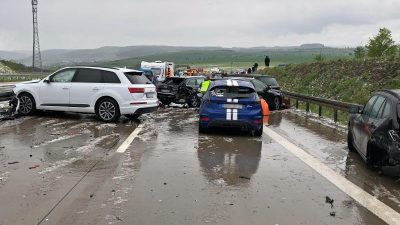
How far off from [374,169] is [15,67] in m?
74.2

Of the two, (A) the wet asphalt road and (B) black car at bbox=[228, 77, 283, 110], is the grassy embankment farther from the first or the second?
(A) the wet asphalt road

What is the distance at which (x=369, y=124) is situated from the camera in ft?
27.8

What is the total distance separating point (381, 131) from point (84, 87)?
984 centimetres

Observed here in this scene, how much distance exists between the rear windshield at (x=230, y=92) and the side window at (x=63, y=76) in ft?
17.0

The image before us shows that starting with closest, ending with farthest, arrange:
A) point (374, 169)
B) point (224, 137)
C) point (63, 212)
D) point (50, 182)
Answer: point (63, 212), point (50, 182), point (374, 169), point (224, 137)

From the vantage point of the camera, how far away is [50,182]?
7.10 meters

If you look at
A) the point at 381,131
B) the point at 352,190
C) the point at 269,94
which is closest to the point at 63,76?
the point at 269,94

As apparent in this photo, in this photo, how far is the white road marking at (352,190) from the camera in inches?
233

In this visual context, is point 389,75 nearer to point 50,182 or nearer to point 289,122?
point 289,122

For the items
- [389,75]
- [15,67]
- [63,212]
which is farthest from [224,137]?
[15,67]

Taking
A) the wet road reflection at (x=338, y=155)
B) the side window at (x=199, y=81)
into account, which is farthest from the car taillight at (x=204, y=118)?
the side window at (x=199, y=81)

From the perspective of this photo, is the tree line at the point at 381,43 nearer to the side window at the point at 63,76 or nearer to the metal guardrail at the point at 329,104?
the metal guardrail at the point at 329,104

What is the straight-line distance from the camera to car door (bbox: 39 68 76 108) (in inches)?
596

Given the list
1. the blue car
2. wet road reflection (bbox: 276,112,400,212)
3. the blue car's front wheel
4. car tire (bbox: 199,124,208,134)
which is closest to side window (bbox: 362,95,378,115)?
wet road reflection (bbox: 276,112,400,212)
